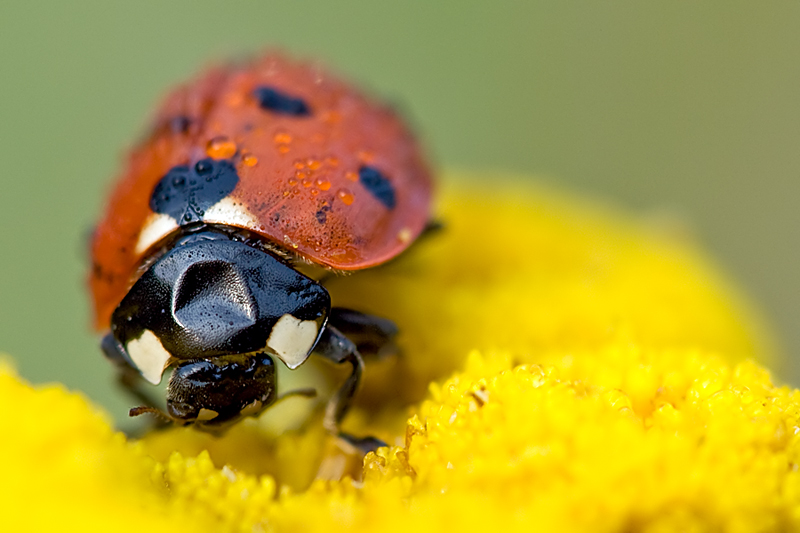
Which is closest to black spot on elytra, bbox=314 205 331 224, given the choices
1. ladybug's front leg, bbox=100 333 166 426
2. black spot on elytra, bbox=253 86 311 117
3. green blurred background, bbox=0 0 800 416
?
black spot on elytra, bbox=253 86 311 117

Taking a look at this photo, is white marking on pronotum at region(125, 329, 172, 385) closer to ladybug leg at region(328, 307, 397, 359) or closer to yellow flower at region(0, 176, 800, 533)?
yellow flower at region(0, 176, 800, 533)

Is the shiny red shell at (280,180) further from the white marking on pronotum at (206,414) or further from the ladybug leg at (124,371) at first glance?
the white marking on pronotum at (206,414)

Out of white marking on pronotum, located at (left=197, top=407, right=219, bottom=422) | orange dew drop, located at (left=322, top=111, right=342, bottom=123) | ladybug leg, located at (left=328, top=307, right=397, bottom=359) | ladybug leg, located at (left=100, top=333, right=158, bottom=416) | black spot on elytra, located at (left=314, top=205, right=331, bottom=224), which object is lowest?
ladybug leg, located at (left=100, top=333, right=158, bottom=416)

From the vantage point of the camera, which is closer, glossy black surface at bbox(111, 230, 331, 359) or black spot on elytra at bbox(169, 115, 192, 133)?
glossy black surface at bbox(111, 230, 331, 359)

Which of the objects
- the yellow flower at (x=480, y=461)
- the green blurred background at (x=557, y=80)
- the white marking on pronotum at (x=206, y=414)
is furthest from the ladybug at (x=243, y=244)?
the green blurred background at (x=557, y=80)

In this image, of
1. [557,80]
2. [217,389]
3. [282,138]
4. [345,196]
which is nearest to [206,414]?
[217,389]

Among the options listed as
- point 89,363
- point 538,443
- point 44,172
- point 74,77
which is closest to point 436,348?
point 538,443

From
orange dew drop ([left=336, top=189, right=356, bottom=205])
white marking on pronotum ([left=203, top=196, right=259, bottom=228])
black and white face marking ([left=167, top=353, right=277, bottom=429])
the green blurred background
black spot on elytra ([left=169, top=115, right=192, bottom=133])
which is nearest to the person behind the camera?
black and white face marking ([left=167, top=353, right=277, bottom=429])
